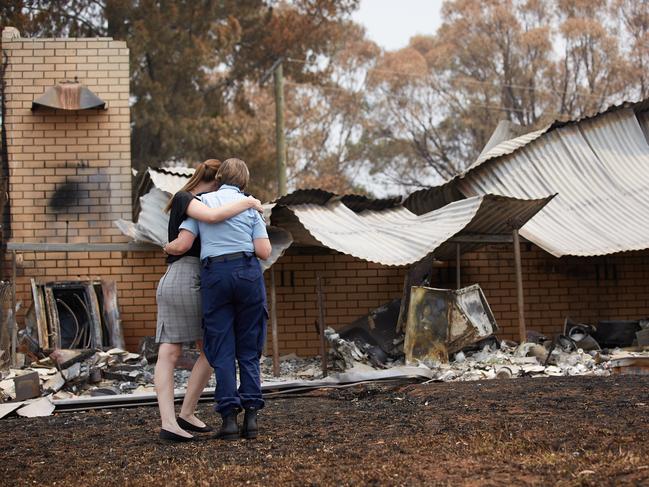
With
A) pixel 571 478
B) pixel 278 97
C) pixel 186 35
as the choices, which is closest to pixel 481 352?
pixel 571 478

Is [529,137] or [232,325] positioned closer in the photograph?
[232,325]

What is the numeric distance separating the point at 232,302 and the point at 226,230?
38 cm

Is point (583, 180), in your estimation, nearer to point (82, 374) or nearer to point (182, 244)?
point (82, 374)

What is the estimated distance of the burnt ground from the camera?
163 inches

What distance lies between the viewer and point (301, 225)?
10.6 metres

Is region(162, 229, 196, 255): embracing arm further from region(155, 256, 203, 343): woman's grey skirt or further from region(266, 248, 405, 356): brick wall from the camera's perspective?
region(266, 248, 405, 356): brick wall

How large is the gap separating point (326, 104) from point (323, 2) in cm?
540

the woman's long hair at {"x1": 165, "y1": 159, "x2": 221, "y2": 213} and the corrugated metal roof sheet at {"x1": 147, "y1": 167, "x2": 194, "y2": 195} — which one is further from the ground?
Result: the corrugated metal roof sheet at {"x1": 147, "y1": 167, "x2": 194, "y2": 195}

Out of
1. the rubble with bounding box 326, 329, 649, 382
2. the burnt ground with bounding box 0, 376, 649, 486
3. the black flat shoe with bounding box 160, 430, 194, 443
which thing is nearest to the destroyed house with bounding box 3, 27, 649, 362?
the rubble with bounding box 326, 329, 649, 382

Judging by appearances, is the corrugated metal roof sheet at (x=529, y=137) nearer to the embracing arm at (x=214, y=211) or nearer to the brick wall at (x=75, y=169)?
the brick wall at (x=75, y=169)

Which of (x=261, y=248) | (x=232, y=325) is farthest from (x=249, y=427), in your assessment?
(x=261, y=248)

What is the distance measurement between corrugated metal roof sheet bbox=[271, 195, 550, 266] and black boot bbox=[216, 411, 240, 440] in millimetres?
4534

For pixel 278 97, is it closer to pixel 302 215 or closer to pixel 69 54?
pixel 69 54

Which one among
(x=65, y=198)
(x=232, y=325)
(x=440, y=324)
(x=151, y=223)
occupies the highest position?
(x=65, y=198)
